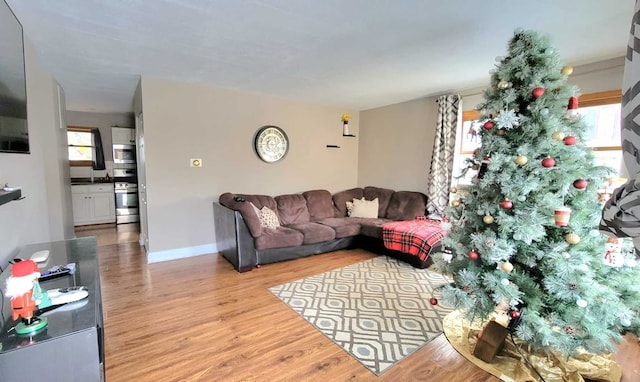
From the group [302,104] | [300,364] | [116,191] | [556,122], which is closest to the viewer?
[556,122]

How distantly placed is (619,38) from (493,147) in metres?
1.70

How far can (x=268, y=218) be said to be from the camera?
411 cm

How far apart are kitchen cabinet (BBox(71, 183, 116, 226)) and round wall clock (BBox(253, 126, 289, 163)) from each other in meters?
3.98

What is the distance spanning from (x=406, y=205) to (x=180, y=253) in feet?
11.3

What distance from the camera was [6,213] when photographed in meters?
1.73

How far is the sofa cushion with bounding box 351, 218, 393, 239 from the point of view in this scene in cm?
416

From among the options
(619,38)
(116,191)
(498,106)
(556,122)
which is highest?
(619,38)

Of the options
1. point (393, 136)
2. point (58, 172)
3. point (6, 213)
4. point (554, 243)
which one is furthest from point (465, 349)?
point (58, 172)

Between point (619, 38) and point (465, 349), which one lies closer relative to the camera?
point (465, 349)

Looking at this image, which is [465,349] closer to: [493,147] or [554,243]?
[554,243]

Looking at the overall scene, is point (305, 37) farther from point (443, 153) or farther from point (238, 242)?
point (443, 153)

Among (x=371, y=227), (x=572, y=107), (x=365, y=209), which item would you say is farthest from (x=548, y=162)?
(x=365, y=209)

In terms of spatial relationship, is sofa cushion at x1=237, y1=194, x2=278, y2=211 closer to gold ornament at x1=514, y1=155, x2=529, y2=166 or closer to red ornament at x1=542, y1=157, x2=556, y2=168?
gold ornament at x1=514, y1=155, x2=529, y2=166

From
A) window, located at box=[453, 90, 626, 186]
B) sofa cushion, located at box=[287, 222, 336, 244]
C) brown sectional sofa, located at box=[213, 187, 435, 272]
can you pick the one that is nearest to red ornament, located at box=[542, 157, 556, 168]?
window, located at box=[453, 90, 626, 186]
